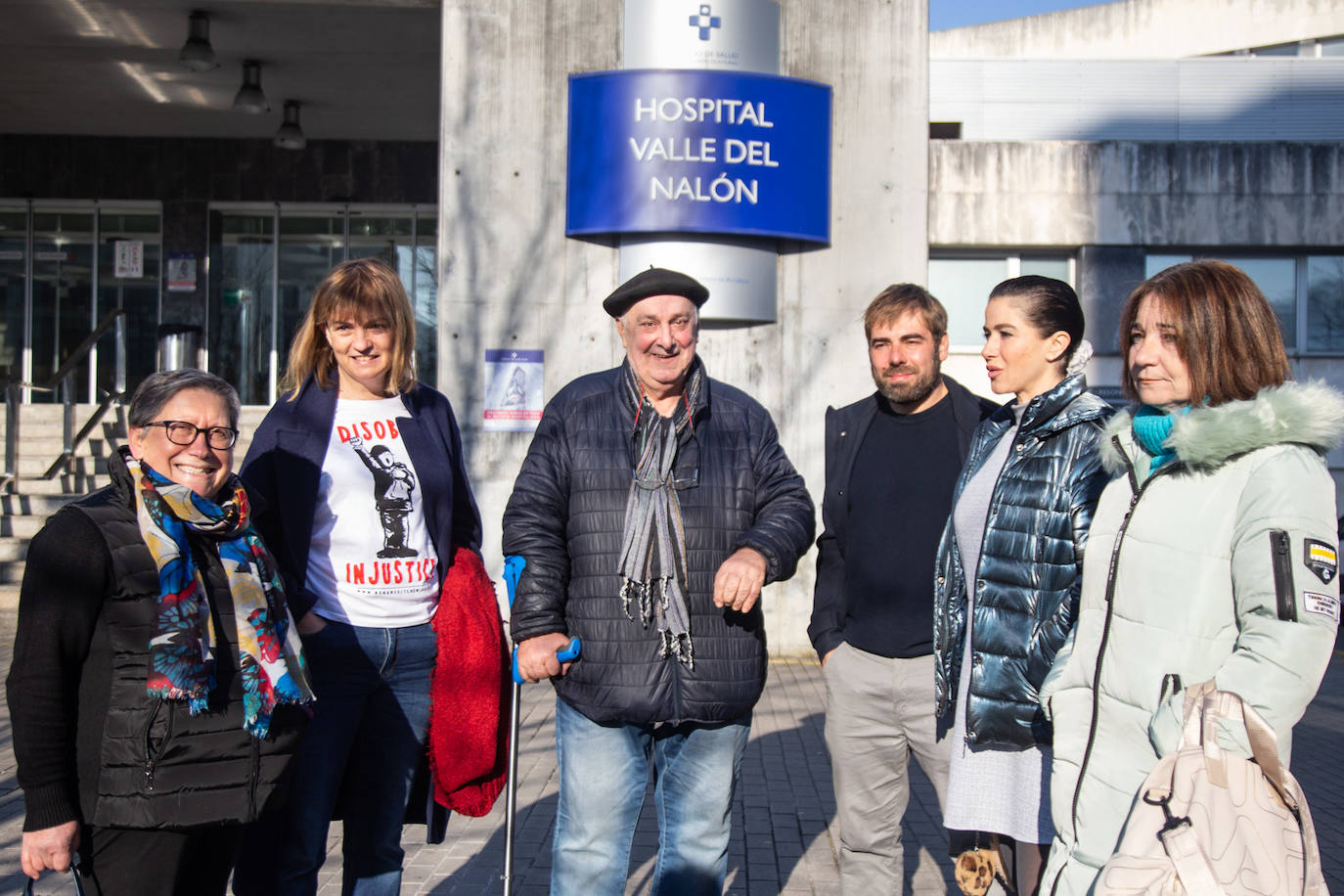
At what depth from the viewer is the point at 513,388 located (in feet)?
27.7

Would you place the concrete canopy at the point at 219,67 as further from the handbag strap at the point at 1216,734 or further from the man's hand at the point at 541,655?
the handbag strap at the point at 1216,734

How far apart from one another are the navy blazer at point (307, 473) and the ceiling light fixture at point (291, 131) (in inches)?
419

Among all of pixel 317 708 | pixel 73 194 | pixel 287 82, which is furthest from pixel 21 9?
pixel 317 708

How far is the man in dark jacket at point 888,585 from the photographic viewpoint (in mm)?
3549

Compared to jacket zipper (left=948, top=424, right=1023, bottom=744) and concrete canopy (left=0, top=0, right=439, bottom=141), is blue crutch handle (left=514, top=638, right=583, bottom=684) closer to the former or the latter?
jacket zipper (left=948, top=424, right=1023, bottom=744)

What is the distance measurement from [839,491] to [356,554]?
5.10 feet

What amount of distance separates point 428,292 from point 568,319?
7.25 metres

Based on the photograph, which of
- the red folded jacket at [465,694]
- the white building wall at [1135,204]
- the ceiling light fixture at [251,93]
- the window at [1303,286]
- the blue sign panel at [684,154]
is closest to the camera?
the red folded jacket at [465,694]

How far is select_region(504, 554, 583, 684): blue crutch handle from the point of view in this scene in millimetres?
3076

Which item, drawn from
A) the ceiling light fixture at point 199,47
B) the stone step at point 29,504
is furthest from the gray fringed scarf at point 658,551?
the stone step at point 29,504

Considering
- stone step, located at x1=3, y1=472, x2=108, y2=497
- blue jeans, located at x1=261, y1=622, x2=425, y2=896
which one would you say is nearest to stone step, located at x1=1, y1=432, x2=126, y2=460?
stone step, located at x1=3, y1=472, x2=108, y2=497

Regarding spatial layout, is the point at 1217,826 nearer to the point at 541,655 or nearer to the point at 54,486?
the point at 541,655

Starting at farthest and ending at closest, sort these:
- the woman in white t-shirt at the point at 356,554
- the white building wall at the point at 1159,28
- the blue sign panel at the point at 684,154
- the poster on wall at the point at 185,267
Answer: the white building wall at the point at 1159,28 → the poster on wall at the point at 185,267 → the blue sign panel at the point at 684,154 → the woman in white t-shirt at the point at 356,554

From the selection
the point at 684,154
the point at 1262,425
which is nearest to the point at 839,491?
the point at 1262,425
